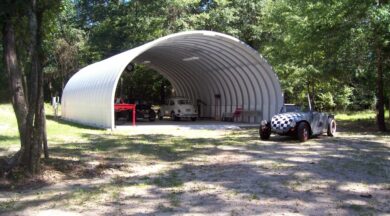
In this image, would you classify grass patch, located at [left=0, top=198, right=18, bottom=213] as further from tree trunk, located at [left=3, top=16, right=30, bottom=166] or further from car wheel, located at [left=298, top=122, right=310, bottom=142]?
car wheel, located at [left=298, top=122, right=310, bottom=142]

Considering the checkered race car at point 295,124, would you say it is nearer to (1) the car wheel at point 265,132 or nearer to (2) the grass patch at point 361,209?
(1) the car wheel at point 265,132

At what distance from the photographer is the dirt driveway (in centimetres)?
700

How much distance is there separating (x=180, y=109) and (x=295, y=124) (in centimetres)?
1532

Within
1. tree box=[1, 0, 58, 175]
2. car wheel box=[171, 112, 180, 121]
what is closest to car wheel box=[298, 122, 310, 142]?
tree box=[1, 0, 58, 175]

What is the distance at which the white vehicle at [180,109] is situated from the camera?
30469mm

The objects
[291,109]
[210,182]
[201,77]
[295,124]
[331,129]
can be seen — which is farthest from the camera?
[201,77]

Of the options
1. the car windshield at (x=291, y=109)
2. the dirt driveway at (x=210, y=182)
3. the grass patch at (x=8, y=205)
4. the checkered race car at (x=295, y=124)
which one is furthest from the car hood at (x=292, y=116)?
the grass patch at (x=8, y=205)

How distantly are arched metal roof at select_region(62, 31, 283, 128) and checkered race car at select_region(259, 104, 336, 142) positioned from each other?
25.0 ft

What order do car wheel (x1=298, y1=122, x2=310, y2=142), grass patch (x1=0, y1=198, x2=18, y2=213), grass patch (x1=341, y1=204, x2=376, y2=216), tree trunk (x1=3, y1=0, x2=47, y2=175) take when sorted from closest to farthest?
grass patch (x1=341, y1=204, x2=376, y2=216), grass patch (x1=0, y1=198, x2=18, y2=213), tree trunk (x1=3, y1=0, x2=47, y2=175), car wheel (x1=298, y1=122, x2=310, y2=142)

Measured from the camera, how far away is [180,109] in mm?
30562

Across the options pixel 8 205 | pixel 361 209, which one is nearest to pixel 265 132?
pixel 361 209

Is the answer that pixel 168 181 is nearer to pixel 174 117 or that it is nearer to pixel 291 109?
pixel 291 109

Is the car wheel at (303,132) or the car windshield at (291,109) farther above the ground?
the car windshield at (291,109)

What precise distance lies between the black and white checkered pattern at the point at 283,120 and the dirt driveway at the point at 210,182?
1444 millimetres
